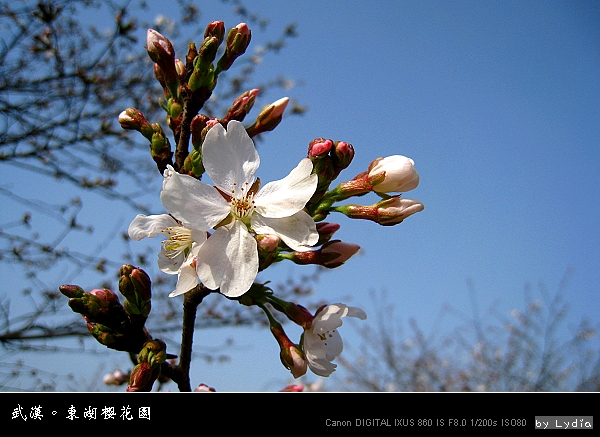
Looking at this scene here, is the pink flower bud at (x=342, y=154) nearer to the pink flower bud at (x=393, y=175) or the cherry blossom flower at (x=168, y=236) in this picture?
the pink flower bud at (x=393, y=175)

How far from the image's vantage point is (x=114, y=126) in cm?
407

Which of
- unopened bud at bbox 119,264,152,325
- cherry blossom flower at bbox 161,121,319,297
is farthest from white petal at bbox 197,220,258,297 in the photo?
unopened bud at bbox 119,264,152,325

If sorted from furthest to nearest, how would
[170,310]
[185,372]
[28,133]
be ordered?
[170,310] → [28,133] → [185,372]

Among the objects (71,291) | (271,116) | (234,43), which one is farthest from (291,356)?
(234,43)

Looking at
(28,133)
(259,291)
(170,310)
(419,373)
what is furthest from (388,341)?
(259,291)

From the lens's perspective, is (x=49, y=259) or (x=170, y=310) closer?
(x=49, y=259)

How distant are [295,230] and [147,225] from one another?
1.32 feet

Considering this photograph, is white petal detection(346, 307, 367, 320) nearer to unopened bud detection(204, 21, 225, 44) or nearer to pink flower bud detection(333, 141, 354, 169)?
pink flower bud detection(333, 141, 354, 169)

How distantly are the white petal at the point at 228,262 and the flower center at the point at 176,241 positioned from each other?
0.53ft

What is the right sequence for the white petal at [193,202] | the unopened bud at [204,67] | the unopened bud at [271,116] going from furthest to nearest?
the unopened bud at [271,116], the unopened bud at [204,67], the white petal at [193,202]

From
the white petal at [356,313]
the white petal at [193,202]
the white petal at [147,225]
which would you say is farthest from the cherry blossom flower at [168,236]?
the white petal at [356,313]

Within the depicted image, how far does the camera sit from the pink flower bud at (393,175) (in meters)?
1.20
